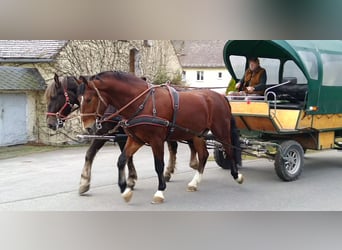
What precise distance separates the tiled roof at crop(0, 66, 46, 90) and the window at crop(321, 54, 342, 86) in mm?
8708

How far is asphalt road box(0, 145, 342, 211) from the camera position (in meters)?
5.12

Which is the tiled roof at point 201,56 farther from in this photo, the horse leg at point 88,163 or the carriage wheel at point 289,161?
the horse leg at point 88,163

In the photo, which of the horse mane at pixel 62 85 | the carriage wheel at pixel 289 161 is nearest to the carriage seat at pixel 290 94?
the carriage wheel at pixel 289 161

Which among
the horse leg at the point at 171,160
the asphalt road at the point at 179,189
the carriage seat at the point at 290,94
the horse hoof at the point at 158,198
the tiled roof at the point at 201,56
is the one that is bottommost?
the asphalt road at the point at 179,189

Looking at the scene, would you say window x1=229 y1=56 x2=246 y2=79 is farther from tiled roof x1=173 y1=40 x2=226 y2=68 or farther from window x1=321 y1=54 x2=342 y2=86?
tiled roof x1=173 y1=40 x2=226 y2=68

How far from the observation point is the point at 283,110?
6418 millimetres

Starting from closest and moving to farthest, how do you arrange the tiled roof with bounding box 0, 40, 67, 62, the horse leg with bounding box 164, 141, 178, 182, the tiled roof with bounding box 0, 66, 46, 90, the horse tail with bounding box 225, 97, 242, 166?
the horse tail with bounding box 225, 97, 242, 166
the horse leg with bounding box 164, 141, 178, 182
the tiled roof with bounding box 0, 66, 46, 90
the tiled roof with bounding box 0, 40, 67, 62

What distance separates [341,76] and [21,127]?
32.1 ft

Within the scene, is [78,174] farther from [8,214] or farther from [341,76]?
[341,76]

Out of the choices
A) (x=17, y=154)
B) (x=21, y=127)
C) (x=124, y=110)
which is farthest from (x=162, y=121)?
(x=21, y=127)

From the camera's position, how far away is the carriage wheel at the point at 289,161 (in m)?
6.23

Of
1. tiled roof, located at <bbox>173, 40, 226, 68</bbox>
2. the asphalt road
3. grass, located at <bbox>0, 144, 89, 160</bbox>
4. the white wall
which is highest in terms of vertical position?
tiled roof, located at <bbox>173, 40, 226, 68</bbox>

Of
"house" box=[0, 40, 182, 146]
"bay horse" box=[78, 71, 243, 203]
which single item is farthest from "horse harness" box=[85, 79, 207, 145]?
"house" box=[0, 40, 182, 146]

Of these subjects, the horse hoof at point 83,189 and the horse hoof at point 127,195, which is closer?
the horse hoof at point 127,195
